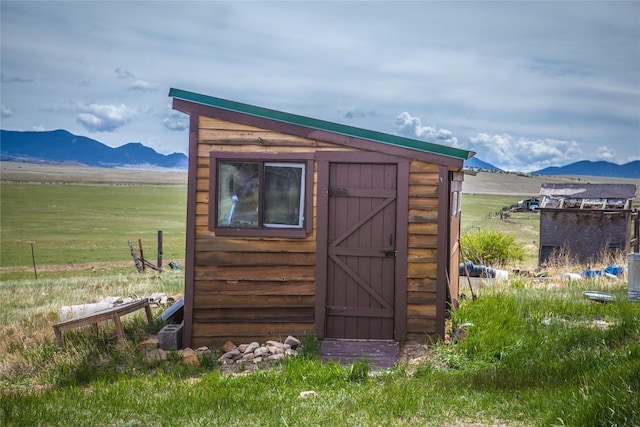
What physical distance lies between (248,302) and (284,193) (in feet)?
5.79

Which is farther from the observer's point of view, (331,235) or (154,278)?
(154,278)

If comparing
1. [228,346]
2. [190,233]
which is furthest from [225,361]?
[190,233]

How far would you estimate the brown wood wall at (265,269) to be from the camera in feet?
34.0

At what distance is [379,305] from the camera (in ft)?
34.3

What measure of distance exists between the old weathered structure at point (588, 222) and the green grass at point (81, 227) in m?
22.8

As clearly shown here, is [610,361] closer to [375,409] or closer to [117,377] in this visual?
[375,409]

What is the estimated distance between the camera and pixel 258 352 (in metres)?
9.80

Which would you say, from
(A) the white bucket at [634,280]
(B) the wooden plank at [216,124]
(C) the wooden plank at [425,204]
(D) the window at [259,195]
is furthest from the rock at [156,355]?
(A) the white bucket at [634,280]

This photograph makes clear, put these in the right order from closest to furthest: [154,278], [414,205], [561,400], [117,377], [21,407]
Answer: [561,400]
[21,407]
[117,377]
[414,205]
[154,278]

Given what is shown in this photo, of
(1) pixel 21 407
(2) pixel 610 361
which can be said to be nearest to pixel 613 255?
(2) pixel 610 361

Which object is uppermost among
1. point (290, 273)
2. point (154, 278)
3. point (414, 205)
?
point (414, 205)

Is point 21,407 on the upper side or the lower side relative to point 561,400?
lower

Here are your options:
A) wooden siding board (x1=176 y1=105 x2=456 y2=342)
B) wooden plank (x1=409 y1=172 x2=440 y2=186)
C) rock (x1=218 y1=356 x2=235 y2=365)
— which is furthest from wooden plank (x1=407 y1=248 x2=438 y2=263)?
rock (x1=218 y1=356 x2=235 y2=365)

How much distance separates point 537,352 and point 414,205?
277 centimetres
